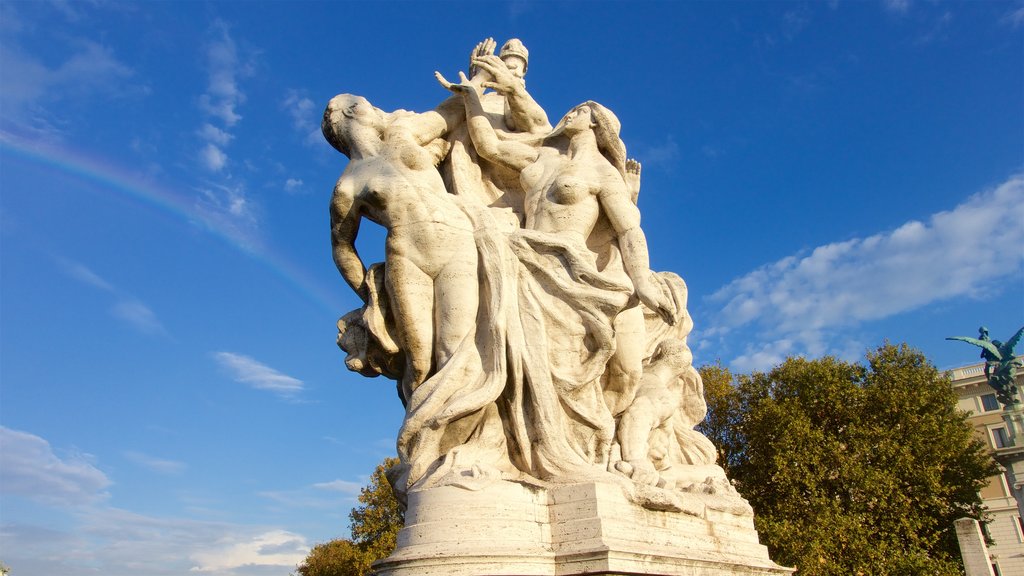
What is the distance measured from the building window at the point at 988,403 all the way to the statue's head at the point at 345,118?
46533mm

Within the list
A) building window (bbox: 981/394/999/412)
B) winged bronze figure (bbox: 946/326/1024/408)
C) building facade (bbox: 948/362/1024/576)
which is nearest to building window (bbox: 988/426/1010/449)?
building facade (bbox: 948/362/1024/576)

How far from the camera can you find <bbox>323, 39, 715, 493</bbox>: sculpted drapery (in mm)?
5895

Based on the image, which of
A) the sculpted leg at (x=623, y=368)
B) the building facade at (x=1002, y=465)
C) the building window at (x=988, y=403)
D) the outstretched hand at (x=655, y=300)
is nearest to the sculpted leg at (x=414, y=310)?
the sculpted leg at (x=623, y=368)

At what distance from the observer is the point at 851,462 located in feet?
61.5

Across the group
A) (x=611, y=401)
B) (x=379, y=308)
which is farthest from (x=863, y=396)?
(x=379, y=308)

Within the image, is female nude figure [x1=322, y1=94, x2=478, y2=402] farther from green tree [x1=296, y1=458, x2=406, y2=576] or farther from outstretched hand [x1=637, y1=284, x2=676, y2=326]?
green tree [x1=296, y1=458, x2=406, y2=576]

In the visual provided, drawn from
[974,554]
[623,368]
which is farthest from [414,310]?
[974,554]

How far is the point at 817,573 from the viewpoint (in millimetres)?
17250

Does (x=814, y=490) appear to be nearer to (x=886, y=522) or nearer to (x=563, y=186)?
(x=886, y=522)

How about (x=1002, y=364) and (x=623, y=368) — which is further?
(x=1002, y=364)

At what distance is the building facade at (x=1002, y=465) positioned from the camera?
91.8 ft

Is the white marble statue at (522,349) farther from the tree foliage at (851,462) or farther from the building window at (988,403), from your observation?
the building window at (988,403)

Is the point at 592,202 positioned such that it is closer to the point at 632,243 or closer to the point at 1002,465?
the point at 632,243

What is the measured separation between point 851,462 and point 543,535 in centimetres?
1586
